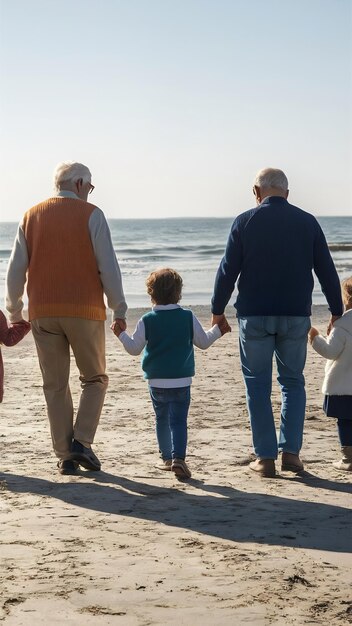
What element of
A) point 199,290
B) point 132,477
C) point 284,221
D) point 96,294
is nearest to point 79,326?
point 96,294

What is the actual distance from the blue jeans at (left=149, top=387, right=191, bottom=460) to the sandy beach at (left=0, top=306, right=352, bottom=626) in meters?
0.19

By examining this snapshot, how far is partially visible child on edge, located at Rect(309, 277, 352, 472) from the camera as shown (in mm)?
6414

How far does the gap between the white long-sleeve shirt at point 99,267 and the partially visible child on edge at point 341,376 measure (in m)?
1.22

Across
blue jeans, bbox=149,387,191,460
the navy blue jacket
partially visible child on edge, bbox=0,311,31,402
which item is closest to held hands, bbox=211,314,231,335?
the navy blue jacket

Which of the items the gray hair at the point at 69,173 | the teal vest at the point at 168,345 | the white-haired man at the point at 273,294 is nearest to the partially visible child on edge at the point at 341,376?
the white-haired man at the point at 273,294

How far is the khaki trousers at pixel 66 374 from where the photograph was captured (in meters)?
6.34

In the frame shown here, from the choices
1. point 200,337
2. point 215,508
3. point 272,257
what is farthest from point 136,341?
point 215,508

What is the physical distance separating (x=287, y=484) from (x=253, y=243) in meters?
1.41

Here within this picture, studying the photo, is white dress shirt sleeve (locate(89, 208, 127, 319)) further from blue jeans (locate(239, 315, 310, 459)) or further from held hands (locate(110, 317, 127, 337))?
blue jeans (locate(239, 315, 310, 459))

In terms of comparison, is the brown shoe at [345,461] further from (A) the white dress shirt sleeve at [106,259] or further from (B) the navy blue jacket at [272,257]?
(A) the white dress shirt sleeve at [106,259]

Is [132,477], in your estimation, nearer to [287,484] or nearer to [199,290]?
[287,484]

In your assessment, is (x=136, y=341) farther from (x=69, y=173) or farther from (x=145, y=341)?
(x=69, y=173)

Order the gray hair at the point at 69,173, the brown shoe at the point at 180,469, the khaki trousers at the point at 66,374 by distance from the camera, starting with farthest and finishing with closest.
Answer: the gray hair at the point at 69,173
the khaki trousers at the point at 66,374
the brown shoe at the point at 180,469

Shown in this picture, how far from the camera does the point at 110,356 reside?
11477mm
